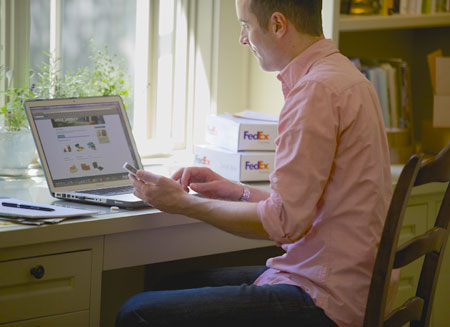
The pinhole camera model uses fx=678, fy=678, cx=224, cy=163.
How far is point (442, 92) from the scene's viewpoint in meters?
2.40

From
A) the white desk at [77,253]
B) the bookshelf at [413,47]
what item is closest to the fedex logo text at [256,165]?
the white desk at [77,253]

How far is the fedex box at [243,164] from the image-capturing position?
1.99m

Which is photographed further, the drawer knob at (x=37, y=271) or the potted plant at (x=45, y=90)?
the potted plant at (x=45, y=90)

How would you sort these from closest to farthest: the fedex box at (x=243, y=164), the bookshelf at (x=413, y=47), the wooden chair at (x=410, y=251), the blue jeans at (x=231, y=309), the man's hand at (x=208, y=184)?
the wooden chair at (x=410, y=251) → the blue jeans at (x=231, y=309) → the man's hand at (x=208, y=184) → the fedex box at (x=243, y=164) → the bookshelf at (x=413, y=47)

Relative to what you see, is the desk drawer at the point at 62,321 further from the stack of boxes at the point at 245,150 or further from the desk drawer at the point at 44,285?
the stack of boxes at the point at 245,150

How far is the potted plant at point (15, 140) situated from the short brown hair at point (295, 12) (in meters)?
0.83

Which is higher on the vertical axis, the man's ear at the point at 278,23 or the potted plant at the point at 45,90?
the man's ear at the point at 278,23

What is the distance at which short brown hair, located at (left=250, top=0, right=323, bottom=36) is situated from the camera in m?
1.38

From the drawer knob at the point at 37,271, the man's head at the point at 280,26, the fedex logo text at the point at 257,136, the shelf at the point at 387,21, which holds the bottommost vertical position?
the drawer knob at the point at 37,271

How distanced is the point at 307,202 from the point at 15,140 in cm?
96

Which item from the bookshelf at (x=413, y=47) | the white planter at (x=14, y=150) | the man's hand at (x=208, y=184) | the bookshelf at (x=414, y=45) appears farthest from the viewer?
the bookshelf at (x=413, y=47)

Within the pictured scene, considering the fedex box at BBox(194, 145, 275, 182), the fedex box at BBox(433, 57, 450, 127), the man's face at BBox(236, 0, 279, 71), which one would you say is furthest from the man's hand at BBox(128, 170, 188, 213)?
the fedex box at BBox(433, 57, 450, 127)

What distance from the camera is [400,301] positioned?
2127 millimetres

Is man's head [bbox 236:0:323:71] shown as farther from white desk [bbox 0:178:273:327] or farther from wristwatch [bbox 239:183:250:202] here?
white desk [bbox 0:178:273:327]
